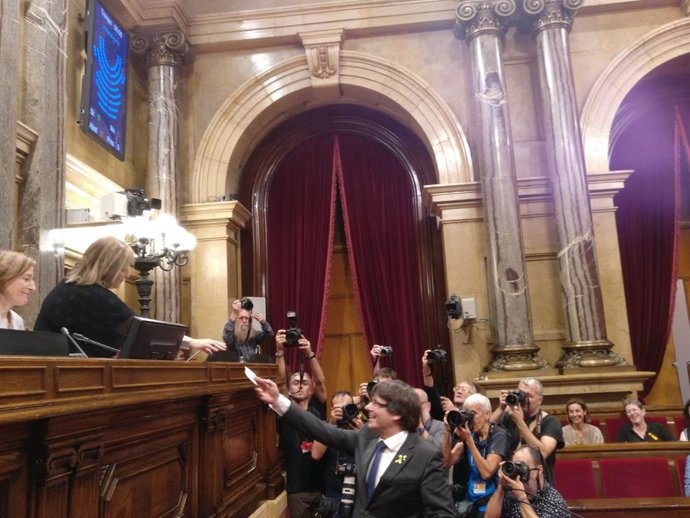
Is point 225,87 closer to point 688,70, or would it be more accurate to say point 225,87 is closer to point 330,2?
point 330,2

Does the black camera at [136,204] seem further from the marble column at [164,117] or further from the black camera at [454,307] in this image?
the black camera at [454,307]

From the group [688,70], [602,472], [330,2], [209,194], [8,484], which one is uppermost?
[330,2]

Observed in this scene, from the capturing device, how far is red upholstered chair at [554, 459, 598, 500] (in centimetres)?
372

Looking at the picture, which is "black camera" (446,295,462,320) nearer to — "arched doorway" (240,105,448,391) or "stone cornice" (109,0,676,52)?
"arched doorway" (240,105,448,391)

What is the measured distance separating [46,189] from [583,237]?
4951mm

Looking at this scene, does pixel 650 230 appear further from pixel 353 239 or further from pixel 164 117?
pixel 164 117

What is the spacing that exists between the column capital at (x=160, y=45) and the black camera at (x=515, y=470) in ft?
19.9

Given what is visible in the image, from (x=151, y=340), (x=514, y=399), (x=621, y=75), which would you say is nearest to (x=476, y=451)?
(x=514, y=399)

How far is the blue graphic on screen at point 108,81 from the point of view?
581 cm

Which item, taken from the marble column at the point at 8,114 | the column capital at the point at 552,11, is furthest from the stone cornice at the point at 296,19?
the marble column at the point at 8,114

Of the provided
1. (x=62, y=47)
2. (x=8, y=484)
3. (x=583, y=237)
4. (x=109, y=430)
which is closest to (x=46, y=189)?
(x=62, y=47)

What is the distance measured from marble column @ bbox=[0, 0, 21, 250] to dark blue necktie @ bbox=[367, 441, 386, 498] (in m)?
2.93

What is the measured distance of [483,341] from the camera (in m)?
6.46

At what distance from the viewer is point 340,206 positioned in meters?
8.30
